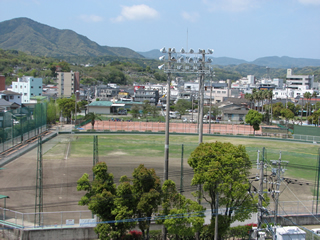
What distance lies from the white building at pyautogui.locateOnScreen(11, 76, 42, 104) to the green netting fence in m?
35.8

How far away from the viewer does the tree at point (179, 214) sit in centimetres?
1288

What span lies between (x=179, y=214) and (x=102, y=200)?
3117 mm

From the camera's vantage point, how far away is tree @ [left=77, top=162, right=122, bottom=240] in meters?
12.5

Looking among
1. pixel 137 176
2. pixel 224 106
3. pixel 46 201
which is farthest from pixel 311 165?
pixel 224 106

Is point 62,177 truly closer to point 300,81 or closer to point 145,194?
point 145,194

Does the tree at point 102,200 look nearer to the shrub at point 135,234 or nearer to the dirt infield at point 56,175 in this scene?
the shrub at point 135,234

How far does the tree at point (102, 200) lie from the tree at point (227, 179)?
142 inches

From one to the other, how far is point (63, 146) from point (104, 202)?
1923 cm

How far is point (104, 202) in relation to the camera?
1257 cm

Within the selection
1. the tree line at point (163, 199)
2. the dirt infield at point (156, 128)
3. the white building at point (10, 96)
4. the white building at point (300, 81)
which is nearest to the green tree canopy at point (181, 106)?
the dirt infield at point (156, 128)

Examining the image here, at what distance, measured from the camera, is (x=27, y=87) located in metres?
72.5

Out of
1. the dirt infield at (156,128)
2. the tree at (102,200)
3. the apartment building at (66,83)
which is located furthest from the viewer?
the apartment building at (66,83)

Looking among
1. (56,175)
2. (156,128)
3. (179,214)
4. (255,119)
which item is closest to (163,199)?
(179,214)

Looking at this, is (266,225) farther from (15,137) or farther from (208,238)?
(15,137)
